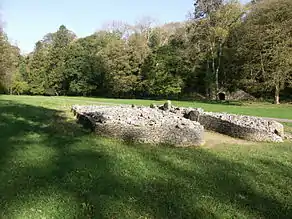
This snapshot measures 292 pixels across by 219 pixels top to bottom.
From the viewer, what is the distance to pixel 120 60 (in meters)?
46.6

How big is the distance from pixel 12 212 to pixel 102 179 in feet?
7.34

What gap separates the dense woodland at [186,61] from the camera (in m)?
32.5

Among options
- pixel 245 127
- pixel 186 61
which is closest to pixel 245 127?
pixel 245 127

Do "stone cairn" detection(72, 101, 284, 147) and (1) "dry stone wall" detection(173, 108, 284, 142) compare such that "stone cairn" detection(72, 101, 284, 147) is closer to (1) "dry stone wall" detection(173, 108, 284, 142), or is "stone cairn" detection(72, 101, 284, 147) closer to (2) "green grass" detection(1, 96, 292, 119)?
(1) "dry stone wall" detection(173, 108, 284, 142)

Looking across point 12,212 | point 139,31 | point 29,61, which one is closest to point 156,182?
point 12,212

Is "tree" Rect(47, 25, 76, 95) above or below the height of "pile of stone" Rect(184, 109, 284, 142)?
above

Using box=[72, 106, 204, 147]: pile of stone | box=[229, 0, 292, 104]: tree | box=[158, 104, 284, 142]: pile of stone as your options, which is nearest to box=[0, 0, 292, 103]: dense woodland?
box=[229, 0, 292, 104]: tree

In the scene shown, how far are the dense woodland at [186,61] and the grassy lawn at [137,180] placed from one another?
918 inches

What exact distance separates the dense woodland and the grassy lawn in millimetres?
23322

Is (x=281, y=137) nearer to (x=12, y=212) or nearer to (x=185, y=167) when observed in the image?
(x=185, y=167)

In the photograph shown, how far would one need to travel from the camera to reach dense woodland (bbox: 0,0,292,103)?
Answer: 32.5m

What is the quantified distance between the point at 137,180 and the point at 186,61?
38.1 metres

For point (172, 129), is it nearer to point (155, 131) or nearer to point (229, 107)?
point (155, 131)

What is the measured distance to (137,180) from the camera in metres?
7.39
